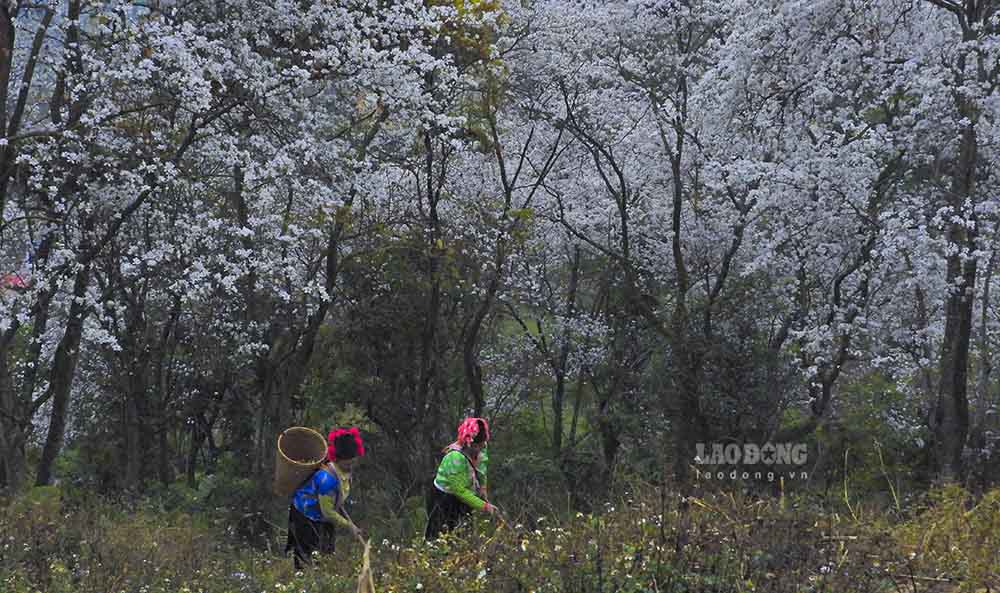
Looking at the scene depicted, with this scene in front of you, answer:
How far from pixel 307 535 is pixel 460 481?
115 centimetres

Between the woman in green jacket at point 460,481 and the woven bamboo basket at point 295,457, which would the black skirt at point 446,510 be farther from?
the woven bamboo basket at point 295,457

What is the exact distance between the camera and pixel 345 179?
11.8 meters

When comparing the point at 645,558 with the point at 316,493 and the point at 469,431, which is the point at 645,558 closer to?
the point at 469,431

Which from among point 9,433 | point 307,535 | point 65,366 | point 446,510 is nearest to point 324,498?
point 307,535

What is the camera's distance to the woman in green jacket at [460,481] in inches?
280

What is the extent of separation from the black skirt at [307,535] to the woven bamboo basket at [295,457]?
0.59ft

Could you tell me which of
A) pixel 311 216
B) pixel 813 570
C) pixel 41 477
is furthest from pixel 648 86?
pixel 813 570

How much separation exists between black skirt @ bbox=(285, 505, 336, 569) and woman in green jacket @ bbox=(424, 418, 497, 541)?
2.31ft

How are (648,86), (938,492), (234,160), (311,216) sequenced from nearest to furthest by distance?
(938,492) → (234,160) → (311,216) → (648,86)

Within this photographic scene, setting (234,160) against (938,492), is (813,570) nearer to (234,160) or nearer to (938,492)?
(938,492)

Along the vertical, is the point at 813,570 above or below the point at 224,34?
below

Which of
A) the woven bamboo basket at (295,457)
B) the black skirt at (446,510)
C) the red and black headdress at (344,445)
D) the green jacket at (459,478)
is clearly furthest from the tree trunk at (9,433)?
the green jacket at (459,478)

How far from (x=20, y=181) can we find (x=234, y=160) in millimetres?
2480

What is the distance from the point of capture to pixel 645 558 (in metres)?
4.91
